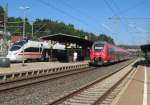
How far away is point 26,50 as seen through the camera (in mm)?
48031

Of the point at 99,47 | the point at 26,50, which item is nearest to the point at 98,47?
the point at 99,47

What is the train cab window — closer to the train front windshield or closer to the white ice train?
the train front windshield

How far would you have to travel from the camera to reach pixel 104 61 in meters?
47.4

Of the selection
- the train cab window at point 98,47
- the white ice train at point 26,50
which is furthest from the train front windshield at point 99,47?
the white ice train at point 26,50

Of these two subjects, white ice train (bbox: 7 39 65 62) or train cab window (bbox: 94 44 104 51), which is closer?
white ice train (bbox: 7 39 65 62)

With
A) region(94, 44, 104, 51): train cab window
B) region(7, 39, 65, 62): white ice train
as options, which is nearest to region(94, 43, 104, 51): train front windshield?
region(94, 44, 104, 51): train cab window

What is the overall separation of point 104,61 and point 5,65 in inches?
680

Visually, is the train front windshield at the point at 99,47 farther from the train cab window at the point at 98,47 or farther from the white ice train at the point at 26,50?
the white ice train at the point at 26,50

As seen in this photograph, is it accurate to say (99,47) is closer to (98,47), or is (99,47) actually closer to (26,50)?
(98,47)

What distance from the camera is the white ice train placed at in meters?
46.3

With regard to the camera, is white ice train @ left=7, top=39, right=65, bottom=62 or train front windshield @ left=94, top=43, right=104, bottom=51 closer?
white ice train @ left=7, top=39, right=65, bottom=62

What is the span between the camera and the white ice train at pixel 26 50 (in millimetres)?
46328

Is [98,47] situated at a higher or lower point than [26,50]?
higher

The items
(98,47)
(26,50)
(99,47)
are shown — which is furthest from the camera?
(26,50)
